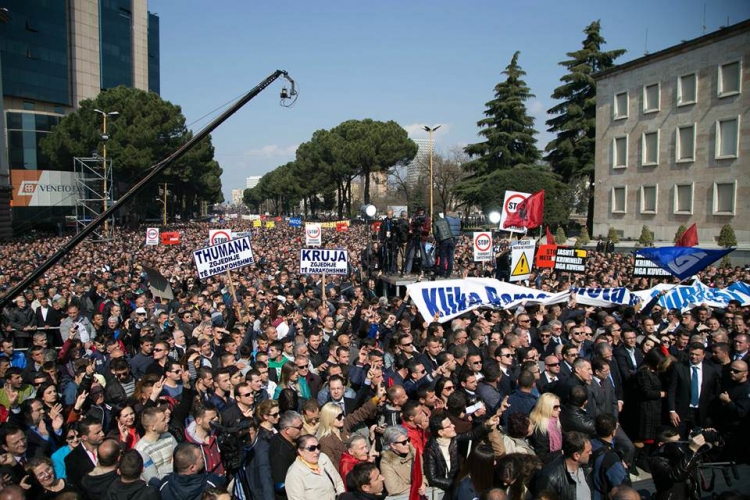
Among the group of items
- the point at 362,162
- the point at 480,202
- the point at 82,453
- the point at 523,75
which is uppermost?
the point at 523,75

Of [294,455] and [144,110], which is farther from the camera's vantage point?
[144,110]

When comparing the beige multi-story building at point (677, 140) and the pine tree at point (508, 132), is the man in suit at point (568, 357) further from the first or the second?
the pine tree at point (508, 132)

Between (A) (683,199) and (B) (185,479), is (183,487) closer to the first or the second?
(B) (185,479)

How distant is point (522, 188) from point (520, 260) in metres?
31.7

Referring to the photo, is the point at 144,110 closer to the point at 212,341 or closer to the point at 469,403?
the point at 212,341

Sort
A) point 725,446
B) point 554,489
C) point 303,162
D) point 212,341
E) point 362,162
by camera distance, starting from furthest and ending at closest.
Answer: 1. point 303,162
2. point 362,162
3. point 212,341
4. point 725,446
5. point 554,489

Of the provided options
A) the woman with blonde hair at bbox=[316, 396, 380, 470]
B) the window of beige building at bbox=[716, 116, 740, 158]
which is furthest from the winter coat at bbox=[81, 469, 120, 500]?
the window of beige building at bbox=[716, 116, 740, 158]

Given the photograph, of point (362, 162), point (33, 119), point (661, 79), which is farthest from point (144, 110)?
point (661, 79)

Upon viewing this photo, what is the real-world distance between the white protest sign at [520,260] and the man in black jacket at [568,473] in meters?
10.6

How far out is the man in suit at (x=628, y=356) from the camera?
7.43 meters

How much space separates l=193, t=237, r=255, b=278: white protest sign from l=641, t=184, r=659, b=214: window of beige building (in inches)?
1355

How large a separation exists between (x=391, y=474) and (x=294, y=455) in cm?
75

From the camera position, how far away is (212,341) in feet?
30.0

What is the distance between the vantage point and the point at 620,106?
143 feet
